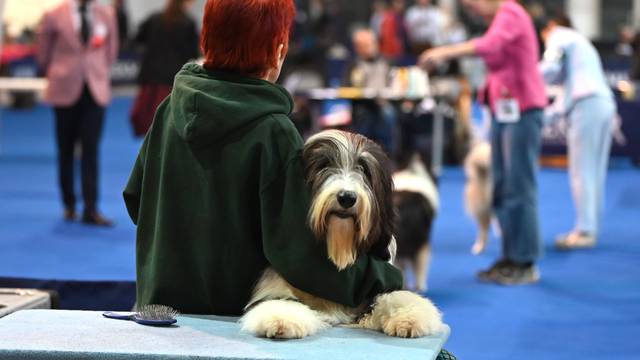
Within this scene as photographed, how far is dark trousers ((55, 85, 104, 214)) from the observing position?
833cm

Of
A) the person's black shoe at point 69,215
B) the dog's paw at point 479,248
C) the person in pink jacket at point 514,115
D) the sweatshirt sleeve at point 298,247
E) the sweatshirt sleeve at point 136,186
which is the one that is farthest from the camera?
the person's black shoe at point 69,215

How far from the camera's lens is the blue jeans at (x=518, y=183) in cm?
625

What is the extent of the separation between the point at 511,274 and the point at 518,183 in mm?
585

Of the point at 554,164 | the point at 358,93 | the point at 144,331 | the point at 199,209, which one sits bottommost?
the point at 554,164

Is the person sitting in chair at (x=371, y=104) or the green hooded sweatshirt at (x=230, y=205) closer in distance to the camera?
the green hooded sweatshirt at (x=230, y=205)

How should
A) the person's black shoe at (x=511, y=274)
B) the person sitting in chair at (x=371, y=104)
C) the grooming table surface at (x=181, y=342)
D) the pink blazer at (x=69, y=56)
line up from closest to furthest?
the grooming table surface at (x=181, y=342)
the person's black shoe at (x=511, y=274)
the pink blazer at (x=69, y=56)
the person sitting in chair at (x=371, y=104)

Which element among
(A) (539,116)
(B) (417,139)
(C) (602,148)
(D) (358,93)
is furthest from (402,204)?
(B) (417,139)

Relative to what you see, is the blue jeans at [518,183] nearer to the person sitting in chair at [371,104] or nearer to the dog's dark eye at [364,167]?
the dog's dark eye at [364,167]

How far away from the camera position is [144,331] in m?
2.23

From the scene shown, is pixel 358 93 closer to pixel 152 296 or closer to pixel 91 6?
pixel 91 6

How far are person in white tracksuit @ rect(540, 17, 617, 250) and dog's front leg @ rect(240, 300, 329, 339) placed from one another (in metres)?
5.59

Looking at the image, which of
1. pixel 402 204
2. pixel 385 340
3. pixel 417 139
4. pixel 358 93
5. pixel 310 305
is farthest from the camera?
pixel 417 139

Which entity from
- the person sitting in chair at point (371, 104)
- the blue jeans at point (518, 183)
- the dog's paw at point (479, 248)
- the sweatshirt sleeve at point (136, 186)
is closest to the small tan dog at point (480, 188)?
the dog's paw at point (479, 248)

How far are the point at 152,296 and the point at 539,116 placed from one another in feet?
13.9
